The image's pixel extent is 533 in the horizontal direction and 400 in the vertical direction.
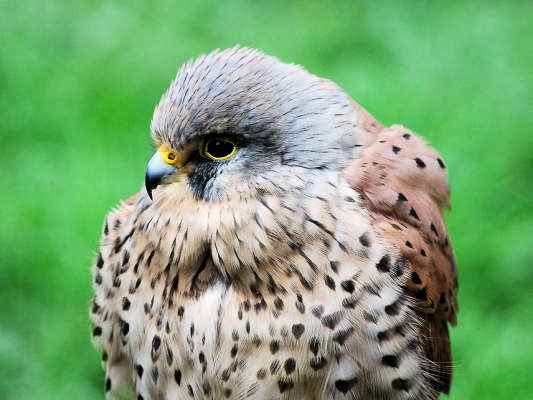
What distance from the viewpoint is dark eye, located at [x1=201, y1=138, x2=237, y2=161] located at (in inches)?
139

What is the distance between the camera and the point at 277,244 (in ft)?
11.7

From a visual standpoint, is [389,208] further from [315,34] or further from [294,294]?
[315,34]

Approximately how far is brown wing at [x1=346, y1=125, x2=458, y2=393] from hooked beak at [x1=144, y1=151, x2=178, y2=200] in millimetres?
603

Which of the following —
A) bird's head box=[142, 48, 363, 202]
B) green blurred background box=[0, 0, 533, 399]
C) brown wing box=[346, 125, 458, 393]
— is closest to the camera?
bird's head box=[142, 48, 363, 202]

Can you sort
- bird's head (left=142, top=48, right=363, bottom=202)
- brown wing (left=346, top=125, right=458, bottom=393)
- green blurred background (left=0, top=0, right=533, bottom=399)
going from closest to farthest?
bird's head (left=142, top=48, right=363, bottom=202) → brown wing (left=346, top=125, right=458, bottom=393) → green blurred background (left=0, top=0, right=533, bottom=399)

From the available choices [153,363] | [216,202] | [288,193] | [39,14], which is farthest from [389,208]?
[39,14]

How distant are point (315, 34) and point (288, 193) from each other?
12.2 feet

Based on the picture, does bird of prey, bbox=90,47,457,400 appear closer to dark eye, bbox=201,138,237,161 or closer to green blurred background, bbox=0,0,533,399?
dark eye, bbox=201,138,237,161

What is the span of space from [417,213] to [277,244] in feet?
1.74

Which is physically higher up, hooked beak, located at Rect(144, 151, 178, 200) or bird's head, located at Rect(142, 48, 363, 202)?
bird's head, located at Rect(142, 48, 363, 202)

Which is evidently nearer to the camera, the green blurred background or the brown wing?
the brown wing

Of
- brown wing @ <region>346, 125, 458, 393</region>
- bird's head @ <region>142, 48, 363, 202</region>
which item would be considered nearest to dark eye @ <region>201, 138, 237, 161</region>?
bird's head @ <region>142, 48, 363, 202</region>

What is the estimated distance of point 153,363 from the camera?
3836 millimetres

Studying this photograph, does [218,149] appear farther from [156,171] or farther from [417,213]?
[417,213]
